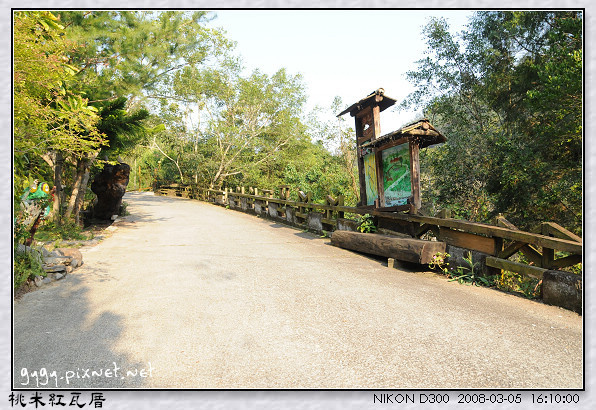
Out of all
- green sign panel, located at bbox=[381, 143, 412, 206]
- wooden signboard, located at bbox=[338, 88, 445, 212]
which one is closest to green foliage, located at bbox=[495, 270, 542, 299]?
wooden signboard, located at bbox=[338, 88, 445, 212]

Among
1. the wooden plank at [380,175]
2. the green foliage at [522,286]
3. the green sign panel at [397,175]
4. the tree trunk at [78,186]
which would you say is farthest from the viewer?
the tree trunk at [78,186]

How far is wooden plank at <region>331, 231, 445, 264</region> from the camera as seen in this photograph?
230 inches

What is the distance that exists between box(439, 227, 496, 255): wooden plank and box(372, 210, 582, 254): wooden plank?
0.39ft

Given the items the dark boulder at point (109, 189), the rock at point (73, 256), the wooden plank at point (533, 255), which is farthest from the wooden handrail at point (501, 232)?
the dark boulder at point (109, 189)

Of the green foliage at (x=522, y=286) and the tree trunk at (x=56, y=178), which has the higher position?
the tree trunk at (x=56, y=178)

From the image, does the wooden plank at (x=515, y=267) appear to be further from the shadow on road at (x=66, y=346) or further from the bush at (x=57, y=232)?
the bush at (x=57, y=232)

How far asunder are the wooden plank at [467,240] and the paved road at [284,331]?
0.65 meters

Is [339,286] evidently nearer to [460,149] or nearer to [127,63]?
[460,149]

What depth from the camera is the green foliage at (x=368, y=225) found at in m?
7.78

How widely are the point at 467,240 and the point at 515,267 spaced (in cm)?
90

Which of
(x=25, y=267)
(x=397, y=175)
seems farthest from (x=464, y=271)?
(x=25, y=267)

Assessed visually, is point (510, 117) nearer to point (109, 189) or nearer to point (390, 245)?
point (390, 245)

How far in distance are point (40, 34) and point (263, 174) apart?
87.6 feet

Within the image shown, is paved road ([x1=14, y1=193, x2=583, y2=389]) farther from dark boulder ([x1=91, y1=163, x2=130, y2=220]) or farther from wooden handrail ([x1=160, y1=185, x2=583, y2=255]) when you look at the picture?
dark boulder ([x1=91, y1=163, x2=130, y2=220])
